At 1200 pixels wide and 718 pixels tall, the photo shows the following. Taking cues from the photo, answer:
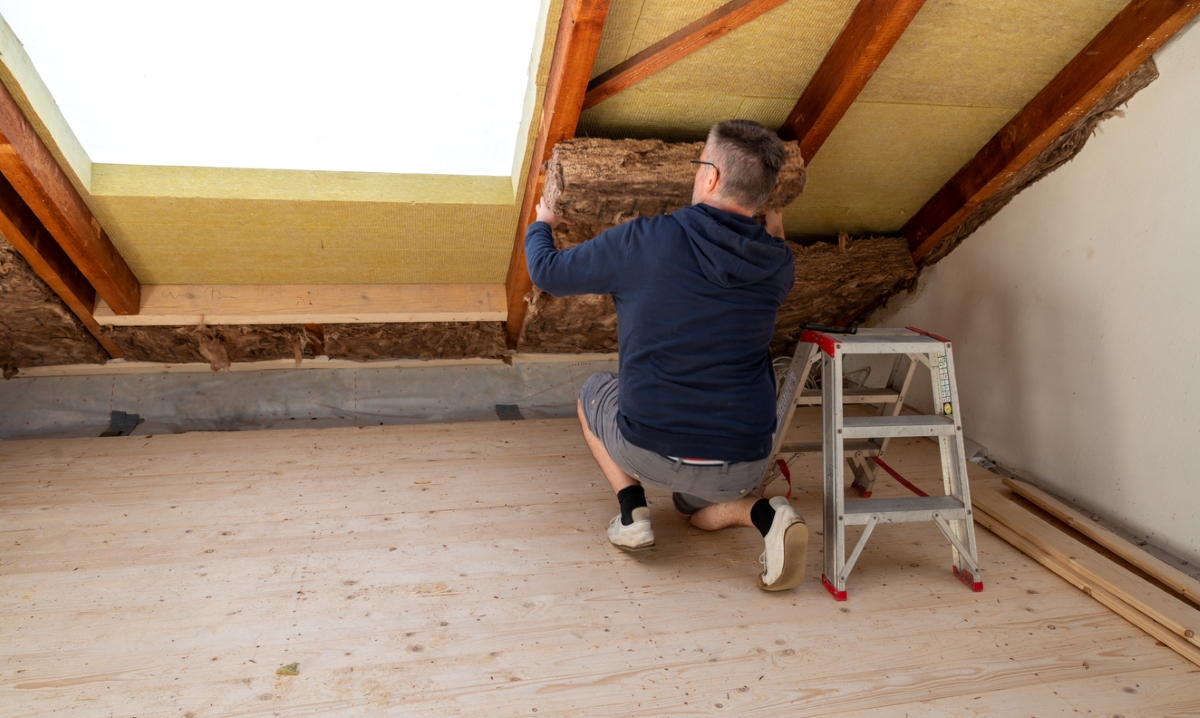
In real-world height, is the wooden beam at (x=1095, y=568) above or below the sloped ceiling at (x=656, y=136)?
below

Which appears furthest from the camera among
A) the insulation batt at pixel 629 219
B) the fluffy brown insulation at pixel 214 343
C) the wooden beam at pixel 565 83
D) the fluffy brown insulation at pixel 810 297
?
the fluffy brown insulation at pixel 810 297

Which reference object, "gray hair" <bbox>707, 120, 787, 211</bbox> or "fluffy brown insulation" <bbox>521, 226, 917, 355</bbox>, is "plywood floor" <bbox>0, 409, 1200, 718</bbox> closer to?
"fluffy brown insulation" <bbox>521, 226, 917, 355</bbox>

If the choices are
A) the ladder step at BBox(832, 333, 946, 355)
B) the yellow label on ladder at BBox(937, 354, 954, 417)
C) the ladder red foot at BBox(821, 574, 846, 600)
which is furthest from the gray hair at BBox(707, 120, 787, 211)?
the ladder red foot at BBox(821, 574, 846, 600)

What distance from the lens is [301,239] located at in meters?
2.44

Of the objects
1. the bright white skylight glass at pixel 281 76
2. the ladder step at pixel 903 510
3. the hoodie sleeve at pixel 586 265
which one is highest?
the bright white skylight glass at pixel 281 76

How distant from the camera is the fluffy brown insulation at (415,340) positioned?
2.95 m

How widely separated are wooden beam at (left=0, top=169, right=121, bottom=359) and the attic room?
0.04 ft

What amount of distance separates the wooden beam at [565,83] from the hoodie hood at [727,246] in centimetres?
43

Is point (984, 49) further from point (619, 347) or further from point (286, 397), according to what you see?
point (286, 397)

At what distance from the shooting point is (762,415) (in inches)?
73.9

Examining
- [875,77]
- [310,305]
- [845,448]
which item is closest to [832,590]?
[845,448]

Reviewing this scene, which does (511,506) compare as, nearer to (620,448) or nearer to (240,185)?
(620,448)

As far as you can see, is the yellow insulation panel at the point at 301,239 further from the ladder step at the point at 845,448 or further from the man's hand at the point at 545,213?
the ladder step at the point at 845,448

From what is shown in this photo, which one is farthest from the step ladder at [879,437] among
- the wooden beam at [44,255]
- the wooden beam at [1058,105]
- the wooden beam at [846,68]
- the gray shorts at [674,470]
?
the wooden beam at [44,255]
